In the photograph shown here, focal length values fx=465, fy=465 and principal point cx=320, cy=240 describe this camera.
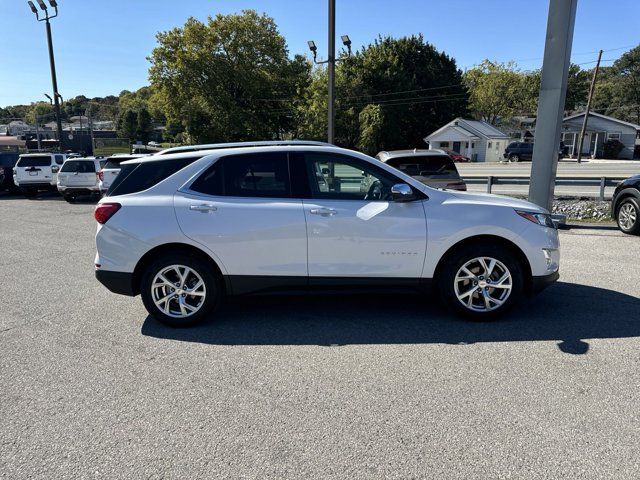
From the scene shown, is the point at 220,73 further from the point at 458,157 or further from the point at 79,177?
the point at 79,177

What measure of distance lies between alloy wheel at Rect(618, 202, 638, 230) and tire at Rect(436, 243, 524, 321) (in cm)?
585

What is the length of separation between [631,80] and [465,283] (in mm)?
83477

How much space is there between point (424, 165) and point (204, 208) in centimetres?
672

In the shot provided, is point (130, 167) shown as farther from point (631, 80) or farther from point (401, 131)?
point (631, 80)

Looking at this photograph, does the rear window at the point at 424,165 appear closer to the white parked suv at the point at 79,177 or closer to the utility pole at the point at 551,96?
the utility pole at the point at 551,96

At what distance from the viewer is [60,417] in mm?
3076

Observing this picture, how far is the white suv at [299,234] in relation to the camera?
175 inches

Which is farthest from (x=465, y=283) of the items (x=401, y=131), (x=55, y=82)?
(x=401, y=131)

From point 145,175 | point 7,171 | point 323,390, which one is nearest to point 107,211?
point 145,175

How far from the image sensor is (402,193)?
4.33 meters

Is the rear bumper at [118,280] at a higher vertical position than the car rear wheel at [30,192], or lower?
higher

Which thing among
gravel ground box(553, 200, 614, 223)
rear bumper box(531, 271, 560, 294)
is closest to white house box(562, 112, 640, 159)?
gravel ground box(553, 200, 614, 223)

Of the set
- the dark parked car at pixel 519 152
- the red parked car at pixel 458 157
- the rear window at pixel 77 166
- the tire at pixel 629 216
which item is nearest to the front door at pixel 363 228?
the tire at pixel 629 216

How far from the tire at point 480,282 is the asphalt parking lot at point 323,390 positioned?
0.58ft
